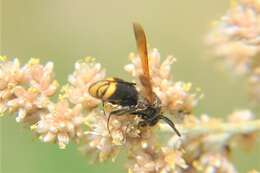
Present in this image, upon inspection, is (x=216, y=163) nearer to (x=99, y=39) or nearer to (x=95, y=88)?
(x=95, y=88)

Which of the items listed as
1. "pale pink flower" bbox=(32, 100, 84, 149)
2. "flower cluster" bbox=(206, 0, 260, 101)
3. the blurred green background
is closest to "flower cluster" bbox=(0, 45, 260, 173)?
"pale pink flower" bbox=(32, 100, 84, 149)

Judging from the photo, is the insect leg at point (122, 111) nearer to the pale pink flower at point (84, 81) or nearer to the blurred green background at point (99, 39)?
the pale pink flower at point (84, 81)

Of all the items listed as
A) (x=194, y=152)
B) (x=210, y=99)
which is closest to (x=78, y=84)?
(x=194, y=152)

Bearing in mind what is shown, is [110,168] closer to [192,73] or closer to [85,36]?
[192,73]

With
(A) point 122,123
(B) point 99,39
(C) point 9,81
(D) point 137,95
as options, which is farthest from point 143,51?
(B) point 99,39

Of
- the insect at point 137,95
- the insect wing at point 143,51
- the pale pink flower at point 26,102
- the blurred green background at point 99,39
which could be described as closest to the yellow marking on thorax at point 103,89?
the insect at point 137,95

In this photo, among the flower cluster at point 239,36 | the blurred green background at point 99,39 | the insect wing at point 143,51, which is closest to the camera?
the insect wing at point 143,51
